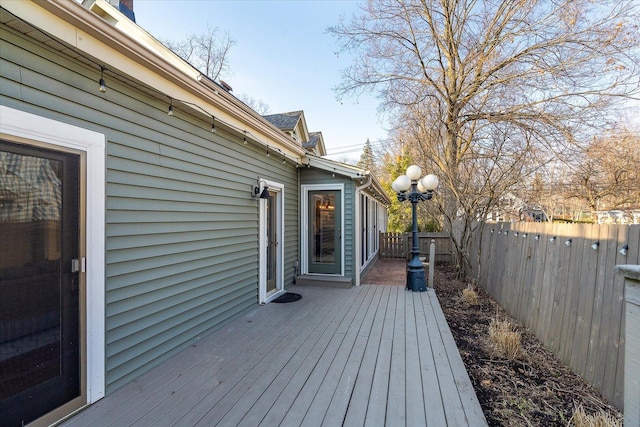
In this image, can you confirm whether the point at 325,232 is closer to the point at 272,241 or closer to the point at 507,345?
the point at 272,241

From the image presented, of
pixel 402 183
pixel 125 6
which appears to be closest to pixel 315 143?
pixel 402 183

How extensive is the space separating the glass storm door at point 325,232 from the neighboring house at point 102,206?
7.83ft

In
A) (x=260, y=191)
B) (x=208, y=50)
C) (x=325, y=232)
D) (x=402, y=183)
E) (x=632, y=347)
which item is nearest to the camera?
(x=632, y=347)

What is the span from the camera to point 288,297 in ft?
17.5

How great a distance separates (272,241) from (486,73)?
7.50m

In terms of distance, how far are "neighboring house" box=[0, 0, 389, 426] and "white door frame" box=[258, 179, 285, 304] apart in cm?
61

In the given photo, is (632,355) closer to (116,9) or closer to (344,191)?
(344,191)

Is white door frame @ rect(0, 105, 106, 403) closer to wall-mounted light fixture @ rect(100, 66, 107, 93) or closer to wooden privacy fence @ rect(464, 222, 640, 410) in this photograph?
wall-mounted light fixture @ rect(100, 66, 107, 93)

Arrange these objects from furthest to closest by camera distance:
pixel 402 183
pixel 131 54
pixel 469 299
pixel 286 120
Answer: pixel 286 120
pixel 402 183
pixel 469 299
pixel 131 54

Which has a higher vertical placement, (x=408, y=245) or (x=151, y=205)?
(x=151, y=205)

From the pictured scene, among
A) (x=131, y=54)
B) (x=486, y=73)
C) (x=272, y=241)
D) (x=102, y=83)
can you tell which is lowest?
(x=272, y=241)

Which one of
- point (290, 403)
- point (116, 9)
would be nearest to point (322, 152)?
point (116, 9)

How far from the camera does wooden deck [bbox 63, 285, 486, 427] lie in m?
2.12

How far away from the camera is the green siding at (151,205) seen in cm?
208
